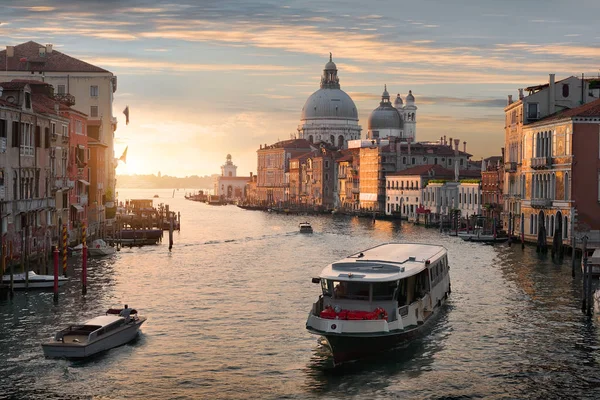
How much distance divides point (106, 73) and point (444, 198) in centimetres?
4107

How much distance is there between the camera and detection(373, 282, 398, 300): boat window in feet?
83.0

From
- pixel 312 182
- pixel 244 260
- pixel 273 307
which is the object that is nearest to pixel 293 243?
pixel 244 260

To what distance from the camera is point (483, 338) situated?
27.9 m

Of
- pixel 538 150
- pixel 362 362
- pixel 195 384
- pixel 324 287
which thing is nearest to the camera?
pixel 195 384

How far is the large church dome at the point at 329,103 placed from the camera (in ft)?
643

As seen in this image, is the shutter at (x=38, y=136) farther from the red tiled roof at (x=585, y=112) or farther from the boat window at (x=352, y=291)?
the red tiled roof at (x=585, y=112)

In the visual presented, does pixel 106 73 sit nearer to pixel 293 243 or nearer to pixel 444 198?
pixel 293 243

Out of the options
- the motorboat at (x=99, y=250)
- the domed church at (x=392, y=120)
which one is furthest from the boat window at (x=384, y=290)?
the domed church at (x=392, y=120)

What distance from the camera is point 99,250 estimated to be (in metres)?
52.8

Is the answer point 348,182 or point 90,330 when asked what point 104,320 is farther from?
point 348,182

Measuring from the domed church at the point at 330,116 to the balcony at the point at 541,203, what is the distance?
134053 mm

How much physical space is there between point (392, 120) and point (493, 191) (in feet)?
290

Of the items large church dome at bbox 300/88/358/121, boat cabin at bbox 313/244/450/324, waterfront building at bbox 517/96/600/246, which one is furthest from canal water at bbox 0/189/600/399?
large church dome at bbox 300/88/358/121

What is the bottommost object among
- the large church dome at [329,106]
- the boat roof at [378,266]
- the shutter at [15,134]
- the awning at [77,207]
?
the boat roof at [378,266]
